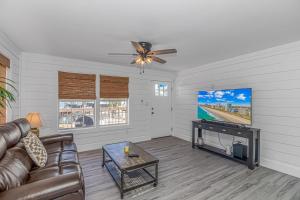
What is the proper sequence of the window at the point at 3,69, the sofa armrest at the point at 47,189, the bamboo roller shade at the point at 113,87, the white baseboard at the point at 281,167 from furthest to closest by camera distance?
the bamboo roller shade at the point at 113,87 → the white baseboard at the point at 281,167 → the window at the point at 3,69 → the sofa armrest at the point at 47,189

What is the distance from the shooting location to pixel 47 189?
1.35 meters

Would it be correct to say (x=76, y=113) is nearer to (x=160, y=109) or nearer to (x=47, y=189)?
(x=160, y=109)

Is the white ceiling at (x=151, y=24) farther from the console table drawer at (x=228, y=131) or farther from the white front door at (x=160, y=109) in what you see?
the white front door at (x=160, y=109)

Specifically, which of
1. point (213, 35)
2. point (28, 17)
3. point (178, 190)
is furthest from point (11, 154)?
point (213, 35)

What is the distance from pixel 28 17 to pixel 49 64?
75.7 inches

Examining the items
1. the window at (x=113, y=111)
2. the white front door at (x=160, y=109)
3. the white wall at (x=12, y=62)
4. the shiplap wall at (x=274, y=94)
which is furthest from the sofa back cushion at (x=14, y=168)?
the shiplap wall at (x=274, y=94)

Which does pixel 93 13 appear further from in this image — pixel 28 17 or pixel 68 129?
pixel 68 129

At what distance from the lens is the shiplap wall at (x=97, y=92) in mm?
3672

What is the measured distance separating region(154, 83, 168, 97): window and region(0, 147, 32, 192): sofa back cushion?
409cm

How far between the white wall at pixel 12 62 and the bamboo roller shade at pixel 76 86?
0.82 metres

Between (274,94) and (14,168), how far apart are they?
4272 mm

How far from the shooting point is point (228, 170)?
3.04m

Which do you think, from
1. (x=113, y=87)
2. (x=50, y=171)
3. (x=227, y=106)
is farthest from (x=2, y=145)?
(x=227, y=106)

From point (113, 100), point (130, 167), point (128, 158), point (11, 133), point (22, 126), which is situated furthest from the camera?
point (113, 100)
